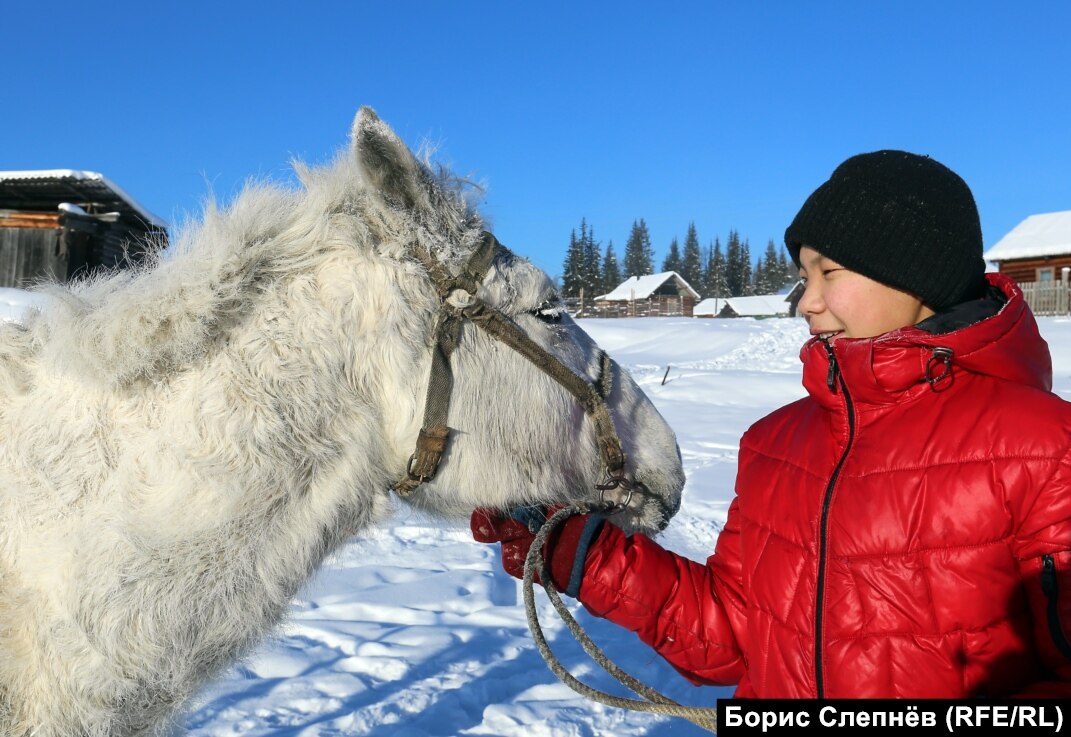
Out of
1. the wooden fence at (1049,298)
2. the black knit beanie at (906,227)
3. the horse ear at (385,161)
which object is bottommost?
the black knit beanie at (906,227)

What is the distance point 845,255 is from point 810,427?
457 mm

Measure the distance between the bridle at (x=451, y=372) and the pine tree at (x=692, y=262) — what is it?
105429mm

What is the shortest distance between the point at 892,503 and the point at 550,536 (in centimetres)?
88

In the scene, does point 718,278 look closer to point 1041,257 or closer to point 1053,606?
point 1041,257

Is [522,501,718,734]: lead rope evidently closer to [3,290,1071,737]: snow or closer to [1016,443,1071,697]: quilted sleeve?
[3,290,1071,737]: snow

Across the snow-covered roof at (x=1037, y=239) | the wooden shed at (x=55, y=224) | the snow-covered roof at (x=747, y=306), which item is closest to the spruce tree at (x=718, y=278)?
the snow-covered roof at (x=747, y=306)

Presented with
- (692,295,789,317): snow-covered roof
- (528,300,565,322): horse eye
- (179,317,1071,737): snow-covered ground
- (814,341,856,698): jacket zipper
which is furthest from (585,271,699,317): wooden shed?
(814,341,856,698): jacket zipper

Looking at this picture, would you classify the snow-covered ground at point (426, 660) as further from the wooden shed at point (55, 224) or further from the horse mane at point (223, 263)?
the wooden shed at point (55, 224)

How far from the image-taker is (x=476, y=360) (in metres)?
1.77

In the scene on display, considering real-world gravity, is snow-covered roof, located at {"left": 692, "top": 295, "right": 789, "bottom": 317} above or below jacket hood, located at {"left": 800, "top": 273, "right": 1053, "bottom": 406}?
above

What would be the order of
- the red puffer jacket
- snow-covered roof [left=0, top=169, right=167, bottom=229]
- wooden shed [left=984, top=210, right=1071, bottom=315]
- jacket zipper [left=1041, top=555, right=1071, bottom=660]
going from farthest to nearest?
wooden shed [left=984, top=210, right=1071, bottom=315]
snow-covered roof [left=0, top=169, right=167, bottom=229]
the red puffer jacket
jacket zipper [left=1041, top=555, right=1071, bottom=660]

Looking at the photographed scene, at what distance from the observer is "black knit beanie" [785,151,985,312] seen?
163cm

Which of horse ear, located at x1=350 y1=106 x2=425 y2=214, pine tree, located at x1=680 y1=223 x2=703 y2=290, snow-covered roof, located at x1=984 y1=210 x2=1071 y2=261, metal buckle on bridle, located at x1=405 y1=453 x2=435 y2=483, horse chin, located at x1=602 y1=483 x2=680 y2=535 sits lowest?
horse chin, located at x1=602 y1=483 x2=680 y2=535

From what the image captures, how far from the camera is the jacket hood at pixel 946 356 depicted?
1.52 metres
